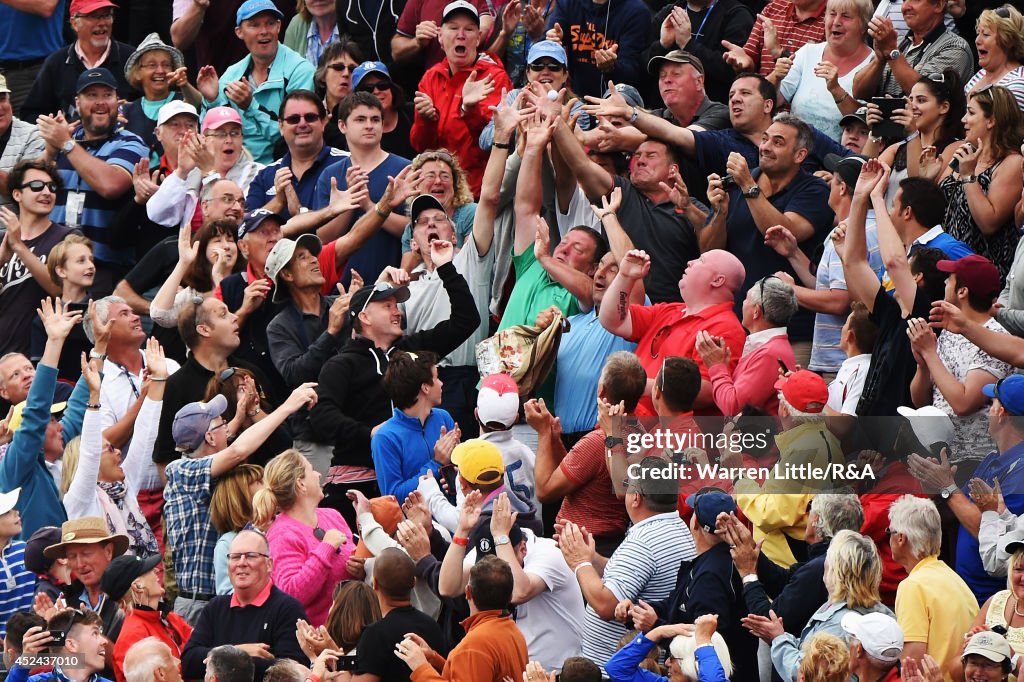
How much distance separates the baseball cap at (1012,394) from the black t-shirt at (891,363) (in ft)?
2.32

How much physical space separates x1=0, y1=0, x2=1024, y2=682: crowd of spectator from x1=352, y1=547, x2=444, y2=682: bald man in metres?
0.01

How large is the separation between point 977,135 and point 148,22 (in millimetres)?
8062

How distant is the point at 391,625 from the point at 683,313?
301cm

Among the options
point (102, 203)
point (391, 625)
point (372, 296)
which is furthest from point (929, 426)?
A: point (102, 203)

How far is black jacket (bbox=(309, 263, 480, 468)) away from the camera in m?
10.2

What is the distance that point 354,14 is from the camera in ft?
47.9

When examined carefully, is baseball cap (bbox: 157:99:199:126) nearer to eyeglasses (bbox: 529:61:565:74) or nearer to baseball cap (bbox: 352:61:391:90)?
baseball cap (bbox: 352:61:391:90)

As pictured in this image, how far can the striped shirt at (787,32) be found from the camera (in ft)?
43.0

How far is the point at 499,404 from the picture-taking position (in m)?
9.34

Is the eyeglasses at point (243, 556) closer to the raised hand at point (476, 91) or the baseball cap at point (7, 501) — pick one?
the baseball cap at point (7, 501)

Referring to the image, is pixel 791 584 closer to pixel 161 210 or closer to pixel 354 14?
pixel 161 210

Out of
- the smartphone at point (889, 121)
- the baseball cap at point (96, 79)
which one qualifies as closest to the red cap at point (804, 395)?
the smartphone at point (889, 121)

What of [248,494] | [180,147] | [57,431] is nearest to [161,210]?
[180,147]

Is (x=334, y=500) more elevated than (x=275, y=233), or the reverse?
(x=275, y=233)
